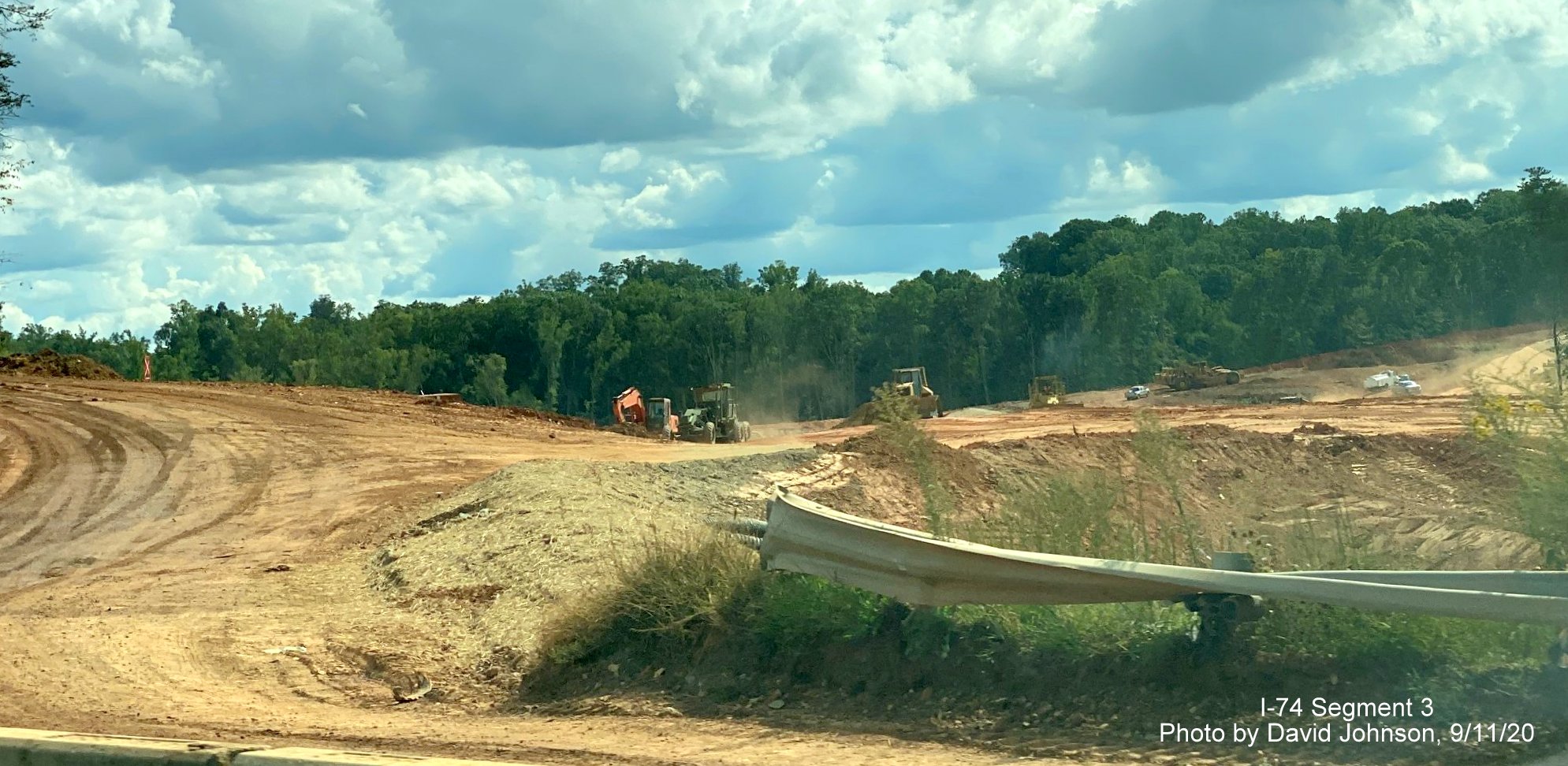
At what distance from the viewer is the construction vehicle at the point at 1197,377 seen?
7638cm

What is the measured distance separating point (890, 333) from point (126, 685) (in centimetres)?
10446

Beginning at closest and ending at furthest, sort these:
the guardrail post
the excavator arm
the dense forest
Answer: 1. the guardrail post
2. the excavator arm
3. the dense forest

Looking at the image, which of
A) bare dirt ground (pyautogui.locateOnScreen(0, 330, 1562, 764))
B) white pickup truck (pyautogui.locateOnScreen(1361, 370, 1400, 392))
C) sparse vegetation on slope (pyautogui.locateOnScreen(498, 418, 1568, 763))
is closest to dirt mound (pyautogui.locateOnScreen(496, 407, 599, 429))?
bare dirt ground (pyautogui.locateOnScreen(0, 330, 1562, 764))

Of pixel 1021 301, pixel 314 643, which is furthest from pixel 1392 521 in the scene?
pixel 1021 301

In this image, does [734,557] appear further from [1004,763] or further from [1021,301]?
[1021,301]

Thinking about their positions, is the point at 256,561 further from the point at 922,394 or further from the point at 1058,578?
the point at 922,394

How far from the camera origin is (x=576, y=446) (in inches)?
1206

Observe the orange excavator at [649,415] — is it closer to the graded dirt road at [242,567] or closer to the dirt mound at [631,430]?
the dirt mound at [631,430]

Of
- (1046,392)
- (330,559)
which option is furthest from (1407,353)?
(330,559)

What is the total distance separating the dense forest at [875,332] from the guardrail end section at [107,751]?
312ft

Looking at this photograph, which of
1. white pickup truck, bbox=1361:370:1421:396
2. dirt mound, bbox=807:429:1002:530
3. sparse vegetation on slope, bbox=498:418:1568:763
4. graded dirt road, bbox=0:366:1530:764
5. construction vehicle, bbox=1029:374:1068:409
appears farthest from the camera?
construction vehicle, bbox=1029:374:1068:409

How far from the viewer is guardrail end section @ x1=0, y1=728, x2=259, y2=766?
773cm

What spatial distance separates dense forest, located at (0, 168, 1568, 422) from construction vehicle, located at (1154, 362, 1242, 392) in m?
30.7

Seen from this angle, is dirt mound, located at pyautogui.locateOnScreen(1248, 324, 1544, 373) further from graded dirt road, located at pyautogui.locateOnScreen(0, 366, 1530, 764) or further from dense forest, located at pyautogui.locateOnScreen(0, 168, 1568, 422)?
graded dirt road, located at pyautogui.locateOnScreen(0, 366, 1530, 764)
